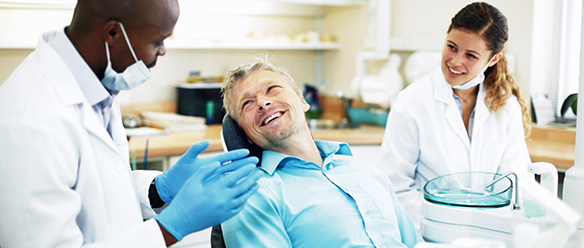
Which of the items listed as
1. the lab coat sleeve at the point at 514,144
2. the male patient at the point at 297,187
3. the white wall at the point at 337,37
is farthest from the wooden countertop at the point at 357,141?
the male patient at the point at 297,187

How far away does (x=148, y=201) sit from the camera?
150cm

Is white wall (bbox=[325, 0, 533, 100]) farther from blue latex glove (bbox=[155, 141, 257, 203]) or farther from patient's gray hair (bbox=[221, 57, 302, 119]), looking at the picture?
blue latex glove (bbox=[155, 141, 257, 203])

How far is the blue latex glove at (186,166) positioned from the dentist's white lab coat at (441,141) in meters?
Result: 0.86

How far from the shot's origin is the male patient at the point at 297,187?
5.06 ft

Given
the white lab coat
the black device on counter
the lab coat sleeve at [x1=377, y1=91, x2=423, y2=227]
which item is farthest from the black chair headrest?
the black device on counter

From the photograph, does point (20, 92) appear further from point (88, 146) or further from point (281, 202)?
point (281, 202)

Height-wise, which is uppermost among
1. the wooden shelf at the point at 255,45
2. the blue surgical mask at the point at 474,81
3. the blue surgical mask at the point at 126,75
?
the blue surgical mask at the point at 126,75

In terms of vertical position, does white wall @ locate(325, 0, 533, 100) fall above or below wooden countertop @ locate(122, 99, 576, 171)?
above

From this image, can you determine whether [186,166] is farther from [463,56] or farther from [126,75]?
[463,56]

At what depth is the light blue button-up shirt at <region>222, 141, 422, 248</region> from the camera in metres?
1.51

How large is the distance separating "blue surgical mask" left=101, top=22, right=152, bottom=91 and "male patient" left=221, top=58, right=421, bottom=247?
0.45 meters

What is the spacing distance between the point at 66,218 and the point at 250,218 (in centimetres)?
52

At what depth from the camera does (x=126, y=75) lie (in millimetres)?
1235

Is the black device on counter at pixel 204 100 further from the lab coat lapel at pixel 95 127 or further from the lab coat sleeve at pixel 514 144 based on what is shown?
the lab coat lapel at pixel 95 127
